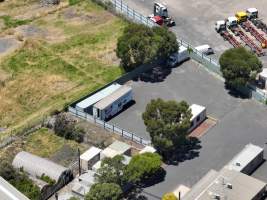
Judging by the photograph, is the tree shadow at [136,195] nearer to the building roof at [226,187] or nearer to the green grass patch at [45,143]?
the building roof at [226,187]

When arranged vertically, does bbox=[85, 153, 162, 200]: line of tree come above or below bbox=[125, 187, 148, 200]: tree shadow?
above

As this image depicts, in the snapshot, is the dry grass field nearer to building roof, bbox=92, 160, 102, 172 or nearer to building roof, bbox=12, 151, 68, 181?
building roof, bbox=12, 151, 68, 181

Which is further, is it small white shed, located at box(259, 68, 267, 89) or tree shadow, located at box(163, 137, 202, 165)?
small white shed, located at box(259, 68, 267, 89)

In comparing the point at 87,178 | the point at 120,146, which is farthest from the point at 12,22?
the point at 87,178

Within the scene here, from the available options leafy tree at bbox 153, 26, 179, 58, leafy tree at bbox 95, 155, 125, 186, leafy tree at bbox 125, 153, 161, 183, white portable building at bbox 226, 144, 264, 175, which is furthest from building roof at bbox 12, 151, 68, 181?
leafy tree at bbox 153, 26, 179, 58

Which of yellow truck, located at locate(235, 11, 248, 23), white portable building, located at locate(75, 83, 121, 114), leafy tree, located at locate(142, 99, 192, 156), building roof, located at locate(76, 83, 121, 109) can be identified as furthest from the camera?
yellow truck, located at locate(235, 11, 248, 23)

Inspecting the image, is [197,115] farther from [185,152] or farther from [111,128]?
[111,128]

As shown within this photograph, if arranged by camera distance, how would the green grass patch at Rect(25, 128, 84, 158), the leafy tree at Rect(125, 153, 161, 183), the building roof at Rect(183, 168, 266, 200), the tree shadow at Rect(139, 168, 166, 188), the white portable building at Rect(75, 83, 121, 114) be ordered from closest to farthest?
the building roof at Rect(183, 168, 266, 200) → the leafy tree at Rect(125, 153, 161, 183) → the tree shadow at Rect(139, 168, 166, 188) → the green grass patch at Rect(25, 128, 84, 158) → the white portable building at Rect(75, 83, 121, 114)
